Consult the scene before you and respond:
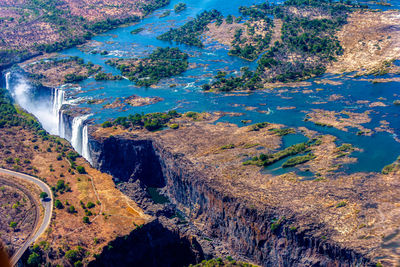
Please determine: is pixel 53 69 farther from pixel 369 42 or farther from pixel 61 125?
pixel 369 42

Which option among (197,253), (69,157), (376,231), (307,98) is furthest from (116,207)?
(307,98)

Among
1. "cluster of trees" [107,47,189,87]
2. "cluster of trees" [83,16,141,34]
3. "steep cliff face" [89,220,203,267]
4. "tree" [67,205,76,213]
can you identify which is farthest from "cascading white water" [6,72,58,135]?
A: "steep cliff face" [89,220,203,267]

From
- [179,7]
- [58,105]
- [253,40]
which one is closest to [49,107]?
[58,105]

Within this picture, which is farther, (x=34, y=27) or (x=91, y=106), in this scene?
(x=34, y=27)

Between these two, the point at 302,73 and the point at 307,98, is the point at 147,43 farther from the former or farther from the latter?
the point at 307,98

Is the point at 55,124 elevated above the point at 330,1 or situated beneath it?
situated beneath

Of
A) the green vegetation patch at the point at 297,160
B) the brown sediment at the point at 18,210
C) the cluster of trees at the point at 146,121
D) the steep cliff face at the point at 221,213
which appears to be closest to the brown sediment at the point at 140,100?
the cluster of trees at the point at 146,121

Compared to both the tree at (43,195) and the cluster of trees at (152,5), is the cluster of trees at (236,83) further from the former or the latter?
the cluster of trees at (152,5)
